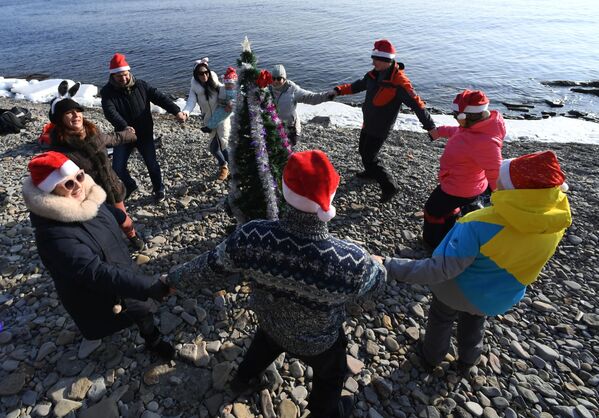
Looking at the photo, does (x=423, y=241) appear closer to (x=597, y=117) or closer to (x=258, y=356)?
(x=258, y=356)

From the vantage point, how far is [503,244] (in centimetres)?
276

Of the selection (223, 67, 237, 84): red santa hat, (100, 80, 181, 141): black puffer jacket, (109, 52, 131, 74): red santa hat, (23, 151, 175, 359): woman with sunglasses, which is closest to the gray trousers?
(23, 151, 175, 359): woman with sunglasses

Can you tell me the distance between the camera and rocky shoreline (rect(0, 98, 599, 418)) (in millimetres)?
3559

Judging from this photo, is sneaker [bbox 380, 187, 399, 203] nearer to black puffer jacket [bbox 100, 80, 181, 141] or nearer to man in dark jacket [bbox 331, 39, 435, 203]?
man in dark jacket [bbox 331, 39, 435, 203]

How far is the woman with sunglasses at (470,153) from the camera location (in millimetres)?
4562

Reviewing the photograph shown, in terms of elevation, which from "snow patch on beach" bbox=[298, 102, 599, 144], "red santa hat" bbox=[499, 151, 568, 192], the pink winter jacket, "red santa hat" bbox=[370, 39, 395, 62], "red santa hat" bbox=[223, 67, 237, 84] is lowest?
"snow patch on beach" bbox=[298, 102, 599, 144]

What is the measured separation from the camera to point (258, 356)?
318 cm

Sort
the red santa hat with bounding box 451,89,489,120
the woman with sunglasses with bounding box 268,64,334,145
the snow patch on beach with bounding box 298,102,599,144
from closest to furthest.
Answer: the red santa hat with bounding box 451,89,489,120, the woman with sunglasses with bounding box 268,64,334,145, the snow patch on beach with bounding box 298,102,599,144

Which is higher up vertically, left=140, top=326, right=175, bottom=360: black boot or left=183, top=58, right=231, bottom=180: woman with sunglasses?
left=183, top=58, right=231, bottom=180: woman with sunglasses

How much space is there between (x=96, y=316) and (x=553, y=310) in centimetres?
582

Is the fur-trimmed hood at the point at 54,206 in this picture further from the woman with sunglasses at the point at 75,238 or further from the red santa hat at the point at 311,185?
the red santa hat at the point at 311,185

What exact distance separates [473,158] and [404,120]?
39.3ft

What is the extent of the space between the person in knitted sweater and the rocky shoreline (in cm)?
141

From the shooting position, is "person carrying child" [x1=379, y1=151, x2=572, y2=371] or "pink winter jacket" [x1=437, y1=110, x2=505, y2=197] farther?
"pink winter jacket" [x1=437, y1=110, x2=505, y2=197]
